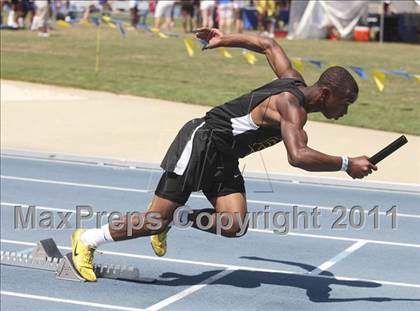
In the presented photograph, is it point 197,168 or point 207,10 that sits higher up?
point 197,168

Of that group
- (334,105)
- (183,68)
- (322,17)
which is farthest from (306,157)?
(322,17)

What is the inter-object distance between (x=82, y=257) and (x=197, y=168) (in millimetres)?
1384

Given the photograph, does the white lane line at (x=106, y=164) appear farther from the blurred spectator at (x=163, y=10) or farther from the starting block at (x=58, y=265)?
the blurred spectator at (x=163, y=10)

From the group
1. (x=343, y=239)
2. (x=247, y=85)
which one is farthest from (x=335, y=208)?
(x=247, y=85)

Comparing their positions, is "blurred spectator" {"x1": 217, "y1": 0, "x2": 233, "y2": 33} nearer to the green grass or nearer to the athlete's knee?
the green grass

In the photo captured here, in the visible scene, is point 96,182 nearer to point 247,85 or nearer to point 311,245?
point 311,245

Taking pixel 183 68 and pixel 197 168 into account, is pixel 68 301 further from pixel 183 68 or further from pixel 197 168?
pixel 183 68

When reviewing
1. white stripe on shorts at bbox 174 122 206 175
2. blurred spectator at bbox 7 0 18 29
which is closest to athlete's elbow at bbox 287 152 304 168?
white stripe on shorts at bbox 174 122 206 175

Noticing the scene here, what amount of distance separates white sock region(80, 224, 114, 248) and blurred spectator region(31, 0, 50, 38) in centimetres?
2362

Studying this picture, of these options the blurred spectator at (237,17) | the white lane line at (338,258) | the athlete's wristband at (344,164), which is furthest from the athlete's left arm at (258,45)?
the blurred spectator at (237,17)

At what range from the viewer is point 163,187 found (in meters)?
7.69

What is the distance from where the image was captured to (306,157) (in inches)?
261

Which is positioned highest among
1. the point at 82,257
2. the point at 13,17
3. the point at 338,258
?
the point at 82,257

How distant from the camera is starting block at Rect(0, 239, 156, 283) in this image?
8430mm
